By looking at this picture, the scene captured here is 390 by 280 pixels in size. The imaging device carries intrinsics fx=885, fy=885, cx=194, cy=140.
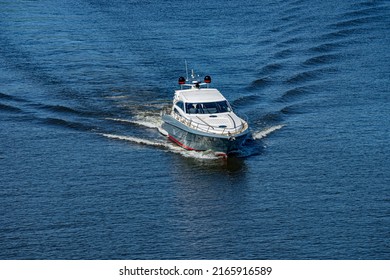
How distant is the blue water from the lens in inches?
2093

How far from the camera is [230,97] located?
257 feet

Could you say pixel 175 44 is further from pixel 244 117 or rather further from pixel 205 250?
pixel 205 250

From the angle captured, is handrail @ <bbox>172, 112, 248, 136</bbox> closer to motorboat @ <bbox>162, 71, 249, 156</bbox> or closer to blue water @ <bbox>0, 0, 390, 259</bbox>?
motorboat @ <bbox>162, 71, 249, 156</bbox>

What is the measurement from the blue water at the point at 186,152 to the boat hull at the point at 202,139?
2.75 ft

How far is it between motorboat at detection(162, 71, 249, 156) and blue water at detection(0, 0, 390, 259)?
3.59 ft

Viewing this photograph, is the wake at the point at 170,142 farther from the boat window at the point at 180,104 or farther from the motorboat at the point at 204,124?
the boat window at the point at 180,104

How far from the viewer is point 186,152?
67.5 metres

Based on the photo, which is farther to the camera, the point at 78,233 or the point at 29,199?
the point at 29,199

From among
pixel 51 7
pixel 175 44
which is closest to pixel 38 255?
pixel 175 44

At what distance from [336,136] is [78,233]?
25.0 m

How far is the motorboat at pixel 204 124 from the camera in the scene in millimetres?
65188

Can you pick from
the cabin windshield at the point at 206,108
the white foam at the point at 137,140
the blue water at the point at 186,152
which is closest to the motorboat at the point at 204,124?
the cabin windshield at the point at 206,108

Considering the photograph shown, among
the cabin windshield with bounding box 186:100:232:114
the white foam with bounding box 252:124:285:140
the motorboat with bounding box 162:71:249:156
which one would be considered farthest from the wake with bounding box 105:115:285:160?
the cabin windshield with bounding box 186:100:232:114

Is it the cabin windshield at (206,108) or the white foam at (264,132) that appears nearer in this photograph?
the cabin windshield at (206,108)
